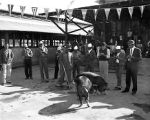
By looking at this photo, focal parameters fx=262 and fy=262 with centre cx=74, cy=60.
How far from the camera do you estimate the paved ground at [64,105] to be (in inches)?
268

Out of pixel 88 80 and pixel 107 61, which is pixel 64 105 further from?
pixel 107 61

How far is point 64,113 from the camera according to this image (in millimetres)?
7031

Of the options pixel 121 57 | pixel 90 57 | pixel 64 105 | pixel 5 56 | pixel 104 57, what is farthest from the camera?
pixel 5 56

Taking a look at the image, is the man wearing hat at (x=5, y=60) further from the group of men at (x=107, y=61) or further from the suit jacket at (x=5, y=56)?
the group of men at (x=107, y=61)

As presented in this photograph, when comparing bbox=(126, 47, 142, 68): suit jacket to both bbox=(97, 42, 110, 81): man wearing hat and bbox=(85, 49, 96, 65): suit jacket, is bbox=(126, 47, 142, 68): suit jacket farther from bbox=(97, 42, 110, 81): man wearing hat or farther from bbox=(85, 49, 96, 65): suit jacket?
bbox=(85, 49, 96, 65): suit jacket

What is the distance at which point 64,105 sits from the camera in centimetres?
783

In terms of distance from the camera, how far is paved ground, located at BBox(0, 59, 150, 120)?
6797 mm

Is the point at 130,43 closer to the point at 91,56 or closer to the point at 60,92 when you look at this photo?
the point at 91,56

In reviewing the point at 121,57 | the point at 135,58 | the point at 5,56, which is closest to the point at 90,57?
the point at 121,57

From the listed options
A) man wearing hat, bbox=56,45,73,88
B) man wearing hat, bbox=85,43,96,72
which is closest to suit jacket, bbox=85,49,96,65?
man wearing hat, bbox=85,43,96,72

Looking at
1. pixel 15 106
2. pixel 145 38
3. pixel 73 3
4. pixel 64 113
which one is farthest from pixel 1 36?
pixel 64 113

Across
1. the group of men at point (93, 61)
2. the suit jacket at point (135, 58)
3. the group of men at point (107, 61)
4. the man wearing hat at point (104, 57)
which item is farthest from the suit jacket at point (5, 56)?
the suit jacket at point (135, 58)

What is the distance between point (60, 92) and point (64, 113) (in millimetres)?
2617

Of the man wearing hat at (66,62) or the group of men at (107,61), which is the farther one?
the man wearing hat at (66,62)
